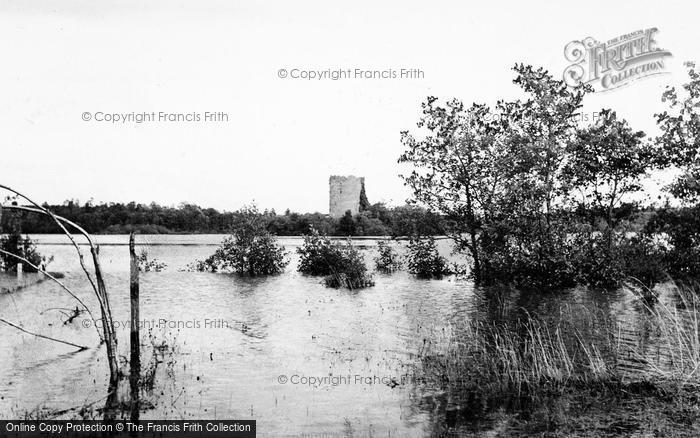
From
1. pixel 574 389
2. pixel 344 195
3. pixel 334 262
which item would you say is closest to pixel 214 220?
pixel 344 195

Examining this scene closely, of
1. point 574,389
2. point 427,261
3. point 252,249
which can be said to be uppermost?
point 252,249

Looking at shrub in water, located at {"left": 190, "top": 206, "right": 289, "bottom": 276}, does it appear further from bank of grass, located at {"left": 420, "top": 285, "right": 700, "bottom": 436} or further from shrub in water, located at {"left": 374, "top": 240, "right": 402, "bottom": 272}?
bank of grass, located at {"left": 420, "top": 285, "right": 700, "bottom": 436}

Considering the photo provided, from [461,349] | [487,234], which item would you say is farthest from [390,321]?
[487,234]

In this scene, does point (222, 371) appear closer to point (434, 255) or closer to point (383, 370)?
point (383, 370)

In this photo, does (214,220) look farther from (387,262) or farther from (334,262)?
(334,262)

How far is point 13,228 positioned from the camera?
102 ft

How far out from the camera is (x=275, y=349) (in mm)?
16578

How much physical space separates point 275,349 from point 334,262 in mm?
17307

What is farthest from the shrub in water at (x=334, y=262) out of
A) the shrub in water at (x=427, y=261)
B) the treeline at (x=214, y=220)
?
the shrub in water at (x=427, y=261)

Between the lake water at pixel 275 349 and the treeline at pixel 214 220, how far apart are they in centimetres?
330

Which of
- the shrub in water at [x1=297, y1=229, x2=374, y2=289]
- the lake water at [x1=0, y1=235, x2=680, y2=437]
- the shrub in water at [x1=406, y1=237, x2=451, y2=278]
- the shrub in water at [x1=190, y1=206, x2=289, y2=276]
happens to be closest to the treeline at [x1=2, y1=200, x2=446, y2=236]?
the shrub in water at [x1=190, y1=206, x2=289, y2=276]

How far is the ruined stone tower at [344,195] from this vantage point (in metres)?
Result: 48.8

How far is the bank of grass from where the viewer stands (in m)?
9.80

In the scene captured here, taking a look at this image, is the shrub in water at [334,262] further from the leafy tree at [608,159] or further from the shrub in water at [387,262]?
the leafy tree at [608,159]
